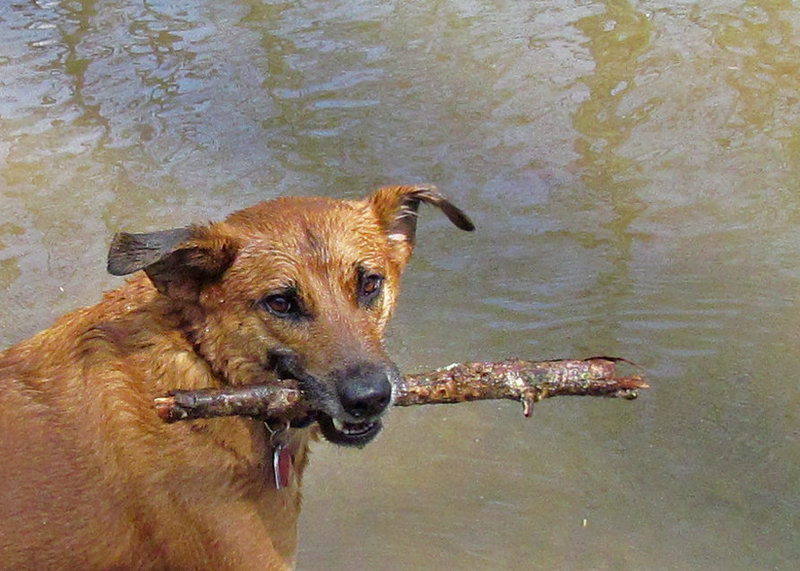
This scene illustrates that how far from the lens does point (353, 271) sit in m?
3.85

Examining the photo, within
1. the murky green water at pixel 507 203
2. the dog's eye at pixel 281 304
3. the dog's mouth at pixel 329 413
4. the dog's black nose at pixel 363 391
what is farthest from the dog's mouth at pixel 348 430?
the murky green water at pixel 507 203

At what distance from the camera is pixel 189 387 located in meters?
3.74

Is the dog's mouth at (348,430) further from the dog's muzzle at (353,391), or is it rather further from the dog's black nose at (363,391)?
the dog's black nose at (363,391)

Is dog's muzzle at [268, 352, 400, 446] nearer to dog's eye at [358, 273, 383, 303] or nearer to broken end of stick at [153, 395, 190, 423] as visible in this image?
dog's eye at [358, 273, 383, 303]

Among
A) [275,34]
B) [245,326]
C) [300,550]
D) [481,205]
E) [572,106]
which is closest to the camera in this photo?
[245,326]

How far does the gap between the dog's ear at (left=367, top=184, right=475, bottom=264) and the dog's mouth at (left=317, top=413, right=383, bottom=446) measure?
918mm

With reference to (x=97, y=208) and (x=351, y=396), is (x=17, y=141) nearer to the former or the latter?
(x=97, y=208)

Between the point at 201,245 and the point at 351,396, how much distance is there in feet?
2.82

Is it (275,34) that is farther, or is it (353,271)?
(275,34)

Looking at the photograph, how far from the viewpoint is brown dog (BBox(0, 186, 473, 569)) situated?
358 centimetres

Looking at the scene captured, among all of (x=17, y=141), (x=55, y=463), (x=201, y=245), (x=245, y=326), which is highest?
(x=201, y=245)

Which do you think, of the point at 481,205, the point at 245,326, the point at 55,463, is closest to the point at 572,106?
the point at 481,205

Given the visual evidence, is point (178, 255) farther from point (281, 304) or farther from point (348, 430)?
point (348, 430)

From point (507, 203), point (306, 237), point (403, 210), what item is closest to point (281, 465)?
point (306, 237)
